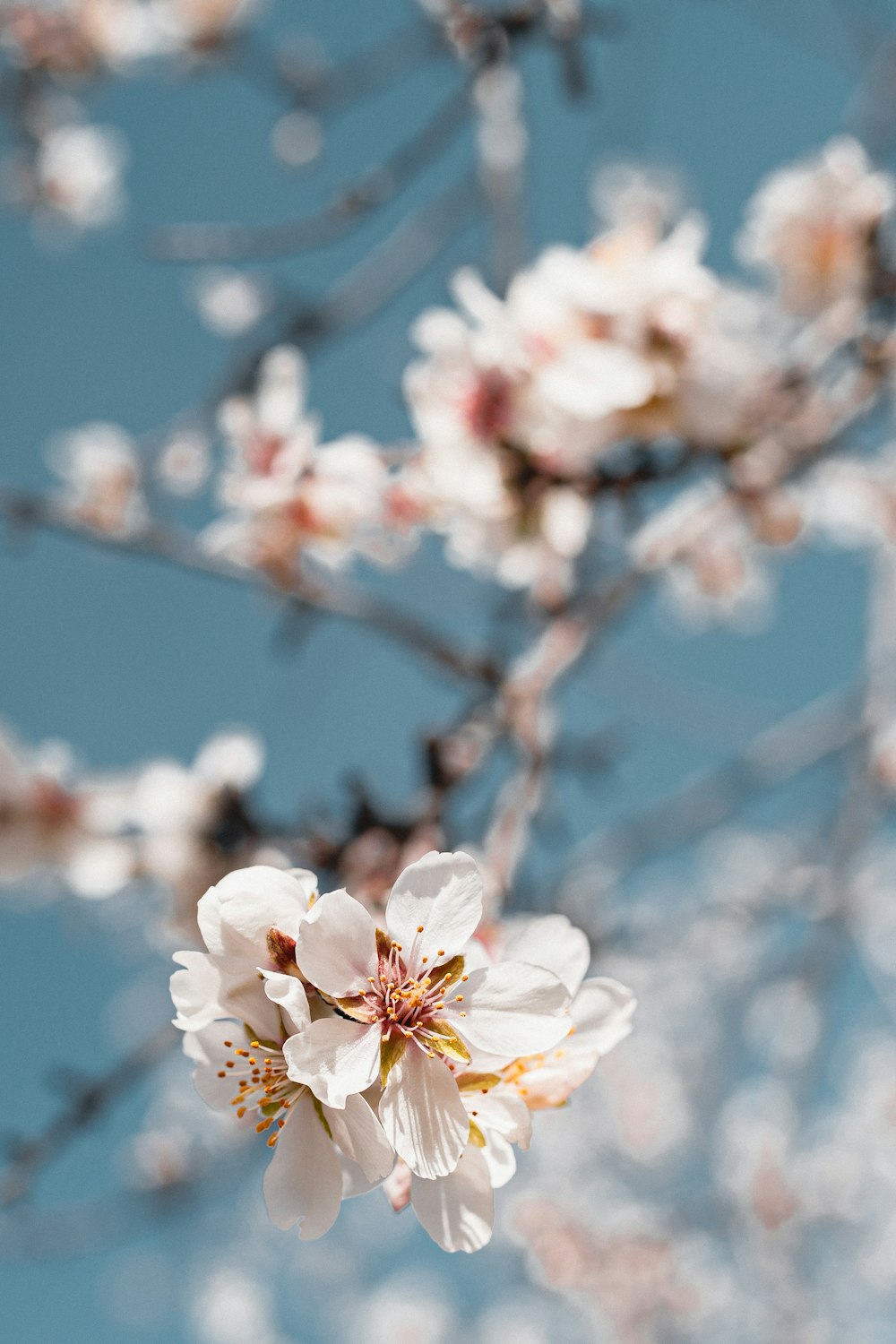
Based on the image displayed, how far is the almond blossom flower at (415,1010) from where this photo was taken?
24.7 inches

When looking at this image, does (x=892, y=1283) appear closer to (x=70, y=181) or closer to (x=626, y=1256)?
(x=626, y=1256)

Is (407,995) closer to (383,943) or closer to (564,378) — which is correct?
(383,943)

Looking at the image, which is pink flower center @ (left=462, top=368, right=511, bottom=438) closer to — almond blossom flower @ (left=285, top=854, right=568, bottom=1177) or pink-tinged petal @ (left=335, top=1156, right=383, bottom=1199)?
almond blossom flower @ (left=285, top=854, right=568, bottom=1177)

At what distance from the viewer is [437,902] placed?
0.67 m

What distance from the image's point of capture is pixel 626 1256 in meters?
3.42

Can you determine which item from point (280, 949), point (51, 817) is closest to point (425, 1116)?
point (280, 949)

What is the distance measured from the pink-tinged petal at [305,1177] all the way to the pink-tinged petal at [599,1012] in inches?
7.5

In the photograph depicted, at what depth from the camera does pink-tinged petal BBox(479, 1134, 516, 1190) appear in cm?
71

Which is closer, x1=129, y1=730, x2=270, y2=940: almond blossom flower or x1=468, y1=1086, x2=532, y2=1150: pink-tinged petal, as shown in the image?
x1=468, y1=1086, x2=532, y2=1150: pink-tinged petal

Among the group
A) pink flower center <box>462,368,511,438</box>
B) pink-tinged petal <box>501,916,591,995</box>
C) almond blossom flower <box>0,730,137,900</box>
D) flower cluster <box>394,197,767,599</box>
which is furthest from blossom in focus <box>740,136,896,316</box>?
almond blossom flower <box>0,730,137,900</box>

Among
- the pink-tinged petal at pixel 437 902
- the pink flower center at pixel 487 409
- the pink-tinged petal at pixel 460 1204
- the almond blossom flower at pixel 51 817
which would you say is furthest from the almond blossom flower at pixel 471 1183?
the almond blossom flower at pixel 51 817

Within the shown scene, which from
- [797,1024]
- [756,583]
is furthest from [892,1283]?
[756,583]

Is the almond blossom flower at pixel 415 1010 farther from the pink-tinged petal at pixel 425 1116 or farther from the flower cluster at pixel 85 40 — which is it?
the flower cluster at pixel 85 40

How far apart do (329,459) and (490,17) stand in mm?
677
